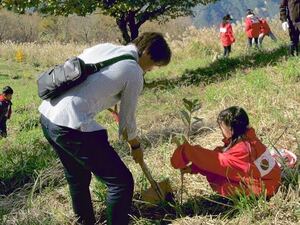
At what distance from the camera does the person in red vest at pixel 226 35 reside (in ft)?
45.2

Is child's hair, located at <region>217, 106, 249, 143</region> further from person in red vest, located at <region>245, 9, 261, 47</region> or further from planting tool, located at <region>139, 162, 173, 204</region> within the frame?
person in red vest, located at <region>245, 9, 261, 47</region>

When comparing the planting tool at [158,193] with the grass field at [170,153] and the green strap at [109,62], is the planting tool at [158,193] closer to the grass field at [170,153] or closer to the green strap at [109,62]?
the grass field at [170,153]

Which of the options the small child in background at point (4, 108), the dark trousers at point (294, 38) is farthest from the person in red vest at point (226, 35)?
the small child in background at point (4, 108)

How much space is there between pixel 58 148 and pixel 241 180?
1.23 metres

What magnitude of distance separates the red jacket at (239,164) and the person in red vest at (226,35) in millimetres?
10333

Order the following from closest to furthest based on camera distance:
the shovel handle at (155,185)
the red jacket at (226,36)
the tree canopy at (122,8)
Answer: the shovel handle at (155,185) < the tree canopy at (122,8) < the red jacket at (226,36)

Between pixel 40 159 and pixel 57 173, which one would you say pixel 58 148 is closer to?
pixel 57 173

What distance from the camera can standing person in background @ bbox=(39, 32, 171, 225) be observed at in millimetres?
3088

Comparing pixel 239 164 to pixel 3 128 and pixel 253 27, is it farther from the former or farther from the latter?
pixel 253 27

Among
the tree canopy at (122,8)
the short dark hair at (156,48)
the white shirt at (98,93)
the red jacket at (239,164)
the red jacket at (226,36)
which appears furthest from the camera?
the red jacket at (226,36)

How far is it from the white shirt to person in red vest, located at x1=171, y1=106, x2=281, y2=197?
609 millimetres

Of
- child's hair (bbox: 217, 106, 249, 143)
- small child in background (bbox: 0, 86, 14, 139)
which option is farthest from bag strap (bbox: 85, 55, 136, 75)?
small child in background (bbox: 0, 86, 14, 139)

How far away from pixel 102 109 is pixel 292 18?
6.50 meters

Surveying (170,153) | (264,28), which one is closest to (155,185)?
(170,153)
